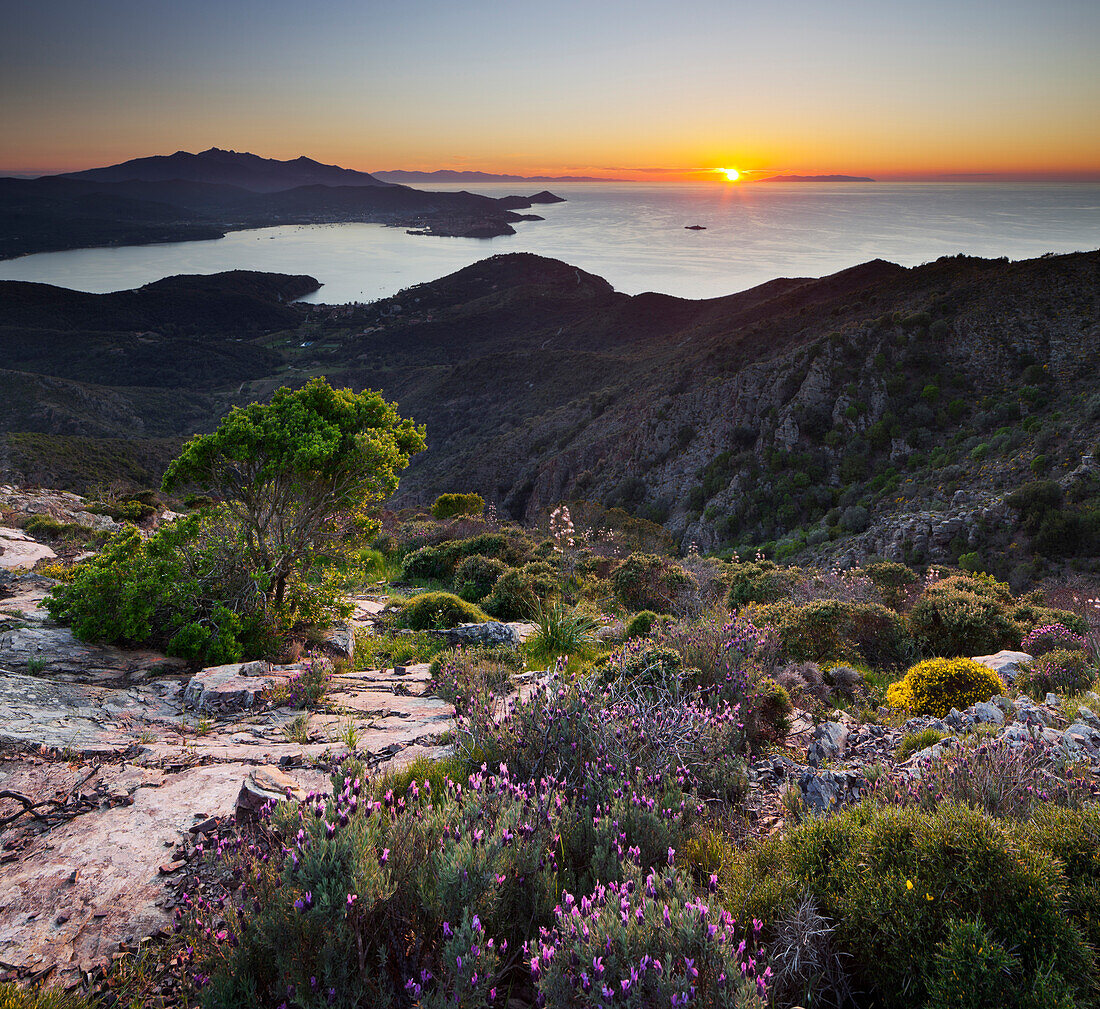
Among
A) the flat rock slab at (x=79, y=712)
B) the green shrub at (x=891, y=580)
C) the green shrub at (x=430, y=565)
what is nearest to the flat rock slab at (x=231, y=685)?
the flat rock slab at (x=79, y=712)

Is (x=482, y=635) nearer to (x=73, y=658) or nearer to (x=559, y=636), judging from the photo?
(x=559, y=636)

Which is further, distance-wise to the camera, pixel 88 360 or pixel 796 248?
pixel 796 248

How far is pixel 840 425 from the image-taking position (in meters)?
27.0

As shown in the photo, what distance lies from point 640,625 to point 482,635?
82.1 inches

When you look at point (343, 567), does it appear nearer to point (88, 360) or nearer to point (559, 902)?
point (559, 902)

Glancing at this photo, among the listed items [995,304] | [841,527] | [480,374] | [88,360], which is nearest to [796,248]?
[480,374]

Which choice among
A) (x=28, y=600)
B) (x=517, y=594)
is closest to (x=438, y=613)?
(x=517, y=594)

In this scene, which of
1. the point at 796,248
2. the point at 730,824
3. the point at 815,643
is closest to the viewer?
the point at 730,824

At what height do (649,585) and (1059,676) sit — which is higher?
(1059,676)

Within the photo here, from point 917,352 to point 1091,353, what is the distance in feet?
20.1

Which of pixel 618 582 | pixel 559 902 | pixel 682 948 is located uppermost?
pixel 682 948

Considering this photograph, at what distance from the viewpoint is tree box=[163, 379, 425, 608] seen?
19.6 feet

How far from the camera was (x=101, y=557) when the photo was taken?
5.89 meters

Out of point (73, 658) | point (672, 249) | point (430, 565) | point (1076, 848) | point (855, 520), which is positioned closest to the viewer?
point (1076, 848)
